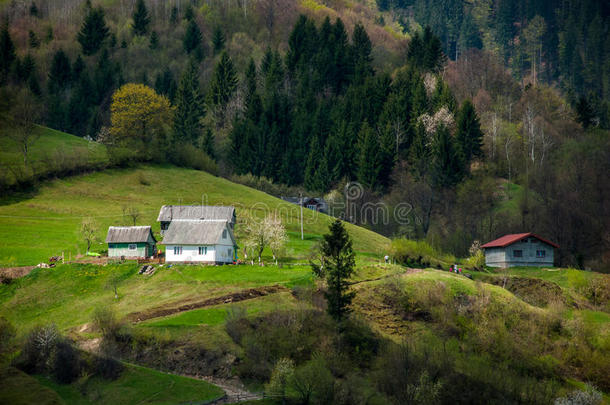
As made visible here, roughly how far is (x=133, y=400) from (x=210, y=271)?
25041 millimetres

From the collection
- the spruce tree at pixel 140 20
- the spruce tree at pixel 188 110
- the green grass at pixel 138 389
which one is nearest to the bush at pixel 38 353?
the green grass at pixel 138 389

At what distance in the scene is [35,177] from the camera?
10294 cm

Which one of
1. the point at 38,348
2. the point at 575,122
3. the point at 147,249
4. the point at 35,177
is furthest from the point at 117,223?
the point at 575,122

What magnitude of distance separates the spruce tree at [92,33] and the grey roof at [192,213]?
102m

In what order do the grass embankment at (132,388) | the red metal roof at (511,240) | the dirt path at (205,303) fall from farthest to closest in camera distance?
the red metal roof at (511,240), the dirt path at (205,303), the grass embankment at (132,388)

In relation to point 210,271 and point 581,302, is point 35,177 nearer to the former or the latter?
point 210,271

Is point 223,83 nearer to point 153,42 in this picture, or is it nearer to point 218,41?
point 218,41

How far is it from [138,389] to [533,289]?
50.3 m

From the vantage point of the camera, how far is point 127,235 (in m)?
80.6

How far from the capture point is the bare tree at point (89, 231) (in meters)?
82.6

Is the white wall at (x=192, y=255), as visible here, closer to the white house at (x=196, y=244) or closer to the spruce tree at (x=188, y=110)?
the white house at (x=196, y=244)

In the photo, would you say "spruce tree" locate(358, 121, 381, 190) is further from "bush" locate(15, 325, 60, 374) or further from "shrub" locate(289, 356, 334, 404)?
"bush" locate(15, 325, 60, 374)

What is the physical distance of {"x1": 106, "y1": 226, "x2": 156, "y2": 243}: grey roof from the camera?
80250 mm

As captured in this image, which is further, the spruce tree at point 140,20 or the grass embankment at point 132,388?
the spruce tree at point 140,20
